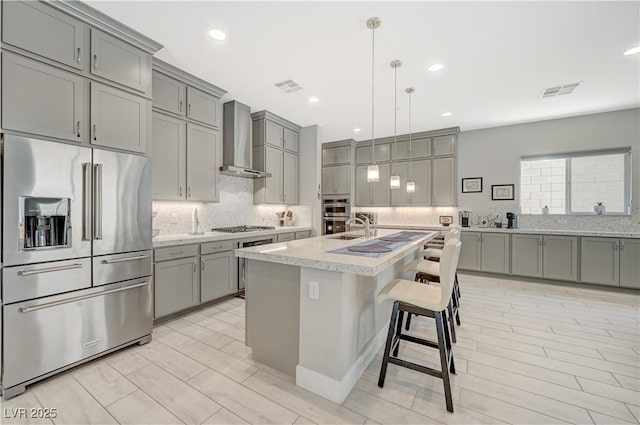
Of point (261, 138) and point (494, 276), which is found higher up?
point (261, 138)

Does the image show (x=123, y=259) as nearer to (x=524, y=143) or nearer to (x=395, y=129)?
(x=395, y=129)

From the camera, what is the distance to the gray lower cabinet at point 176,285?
2.95 meters

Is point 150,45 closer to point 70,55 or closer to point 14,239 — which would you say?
point 70,55

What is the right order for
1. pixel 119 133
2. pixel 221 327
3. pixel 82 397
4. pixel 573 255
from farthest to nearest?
pixel 573 255
pixel 221 327
pixel 119 133
pixel 82 397

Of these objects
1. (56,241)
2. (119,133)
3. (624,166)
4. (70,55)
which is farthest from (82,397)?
(624,166)

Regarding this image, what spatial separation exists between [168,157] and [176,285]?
154 centimetres

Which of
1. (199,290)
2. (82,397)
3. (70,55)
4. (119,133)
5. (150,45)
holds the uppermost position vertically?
(150,45)

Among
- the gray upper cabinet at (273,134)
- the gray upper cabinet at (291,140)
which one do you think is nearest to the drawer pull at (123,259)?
the gray upper cabinet at (273,134)

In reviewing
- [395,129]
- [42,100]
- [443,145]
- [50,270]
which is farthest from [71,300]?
[443,145]

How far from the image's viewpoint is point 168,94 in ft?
10.8

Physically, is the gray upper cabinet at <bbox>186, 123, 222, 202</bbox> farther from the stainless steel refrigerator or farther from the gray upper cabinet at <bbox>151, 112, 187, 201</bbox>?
the stainless steel refrigerator

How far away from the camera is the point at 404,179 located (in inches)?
245

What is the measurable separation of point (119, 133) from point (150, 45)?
95 centimetres

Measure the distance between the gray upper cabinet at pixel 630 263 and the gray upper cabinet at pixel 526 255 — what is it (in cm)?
100
